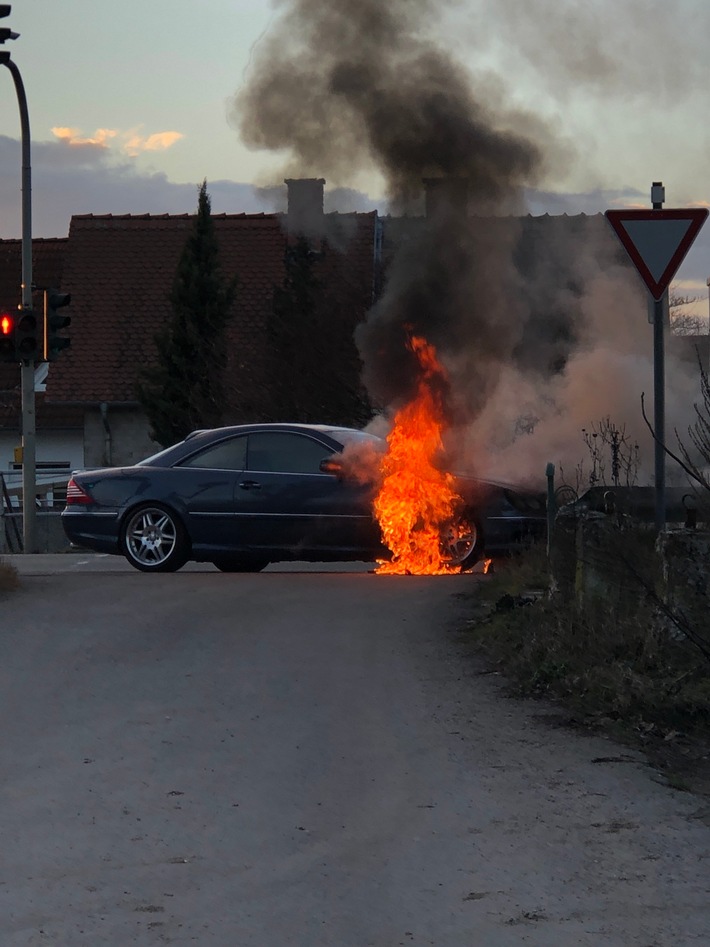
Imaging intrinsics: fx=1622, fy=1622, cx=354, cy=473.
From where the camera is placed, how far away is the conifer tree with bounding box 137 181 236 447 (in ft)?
111

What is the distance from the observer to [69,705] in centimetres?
869

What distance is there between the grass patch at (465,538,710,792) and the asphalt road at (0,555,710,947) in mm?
212

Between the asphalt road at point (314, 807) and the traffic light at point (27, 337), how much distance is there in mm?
13961

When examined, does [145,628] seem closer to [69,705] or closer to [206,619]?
[206,619]

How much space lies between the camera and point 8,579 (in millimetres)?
13773

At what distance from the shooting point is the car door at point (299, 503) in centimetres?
1527

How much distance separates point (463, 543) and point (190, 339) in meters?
20.1

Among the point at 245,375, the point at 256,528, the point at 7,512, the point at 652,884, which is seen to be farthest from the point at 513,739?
the point at 245,375

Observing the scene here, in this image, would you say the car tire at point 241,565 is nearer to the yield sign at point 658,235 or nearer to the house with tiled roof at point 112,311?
the yield sign at point 658,235

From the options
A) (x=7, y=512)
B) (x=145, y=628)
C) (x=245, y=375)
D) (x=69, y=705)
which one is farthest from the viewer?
(x=245, y=375)

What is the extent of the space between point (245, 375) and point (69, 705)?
23.5 meters

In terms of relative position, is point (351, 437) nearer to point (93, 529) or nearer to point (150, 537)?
point (150, 537)

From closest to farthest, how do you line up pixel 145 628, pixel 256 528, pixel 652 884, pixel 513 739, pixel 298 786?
pixel 652 884, pixel 298 786, pixel 513 739, pixel 145 628, pixel 256 528

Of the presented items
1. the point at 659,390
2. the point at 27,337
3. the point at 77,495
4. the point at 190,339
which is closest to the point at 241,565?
the point at 77,495
